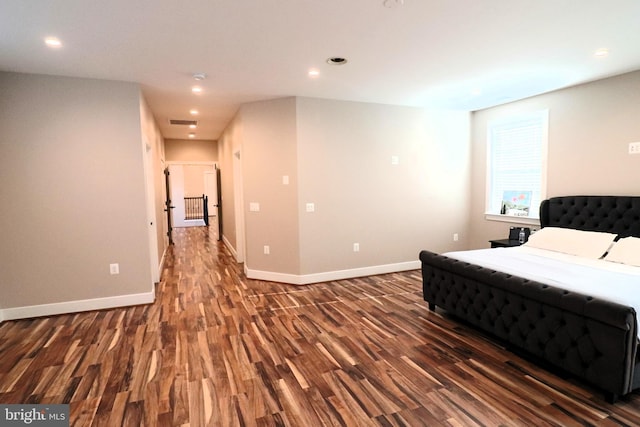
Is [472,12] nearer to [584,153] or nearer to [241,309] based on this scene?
[584,153]

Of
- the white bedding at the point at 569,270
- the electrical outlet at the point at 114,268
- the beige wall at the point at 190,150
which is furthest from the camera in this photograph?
the beige wall at the point at 190,150

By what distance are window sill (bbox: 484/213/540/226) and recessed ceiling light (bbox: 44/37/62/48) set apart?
229 inches

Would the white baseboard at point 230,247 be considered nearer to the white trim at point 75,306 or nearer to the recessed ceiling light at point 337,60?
the white trim at point 75,306

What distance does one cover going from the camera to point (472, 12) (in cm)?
236

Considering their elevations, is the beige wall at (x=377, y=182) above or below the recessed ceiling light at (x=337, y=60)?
below

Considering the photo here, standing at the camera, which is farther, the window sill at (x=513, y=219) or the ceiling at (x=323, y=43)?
the window sill at (x=513, y=219)

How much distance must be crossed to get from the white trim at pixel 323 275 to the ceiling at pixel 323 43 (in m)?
2.57

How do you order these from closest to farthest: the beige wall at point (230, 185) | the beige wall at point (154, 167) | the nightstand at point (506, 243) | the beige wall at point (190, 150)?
the beige wall at point (154, 167) → the nightstand at point (506, 243) → the beige wall at point (230, 185) → the beige wall at point (190, 150)

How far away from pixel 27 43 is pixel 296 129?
283cm

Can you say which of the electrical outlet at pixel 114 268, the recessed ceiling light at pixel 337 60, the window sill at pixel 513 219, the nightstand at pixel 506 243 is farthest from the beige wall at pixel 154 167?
the window sill at pixel 513 219

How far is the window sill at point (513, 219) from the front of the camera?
4.81m

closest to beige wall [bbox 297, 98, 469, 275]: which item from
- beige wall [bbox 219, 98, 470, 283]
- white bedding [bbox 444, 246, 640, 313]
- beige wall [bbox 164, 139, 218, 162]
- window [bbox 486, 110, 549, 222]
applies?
beige wall [bbox 219, 98, 470, 283]

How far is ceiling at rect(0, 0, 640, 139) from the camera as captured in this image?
2.28m

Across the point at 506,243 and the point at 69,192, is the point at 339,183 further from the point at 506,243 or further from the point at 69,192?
the point at 69,192
